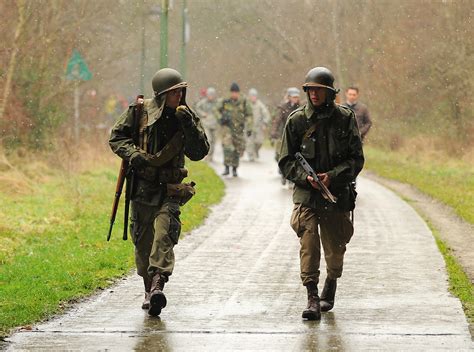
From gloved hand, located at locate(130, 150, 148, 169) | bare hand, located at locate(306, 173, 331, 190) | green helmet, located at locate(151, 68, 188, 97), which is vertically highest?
green helmet, located at locate(151, 68, 188, 97)

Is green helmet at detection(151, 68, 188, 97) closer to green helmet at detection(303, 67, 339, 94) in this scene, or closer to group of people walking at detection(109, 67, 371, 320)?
group of people walking at detection(109, 67, 371, 320)

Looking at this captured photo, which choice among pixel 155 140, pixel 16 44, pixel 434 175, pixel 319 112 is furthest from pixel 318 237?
pixel 434 175

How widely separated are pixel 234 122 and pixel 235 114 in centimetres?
22

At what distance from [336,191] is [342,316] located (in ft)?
3.19

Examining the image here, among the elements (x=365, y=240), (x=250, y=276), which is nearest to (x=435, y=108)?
(x=365, y=240)

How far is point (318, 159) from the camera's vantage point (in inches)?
368

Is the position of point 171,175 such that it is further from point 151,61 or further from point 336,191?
point 151,61

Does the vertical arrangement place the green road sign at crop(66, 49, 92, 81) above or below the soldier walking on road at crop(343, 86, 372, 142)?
above

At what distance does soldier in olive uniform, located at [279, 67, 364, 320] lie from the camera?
927 cm

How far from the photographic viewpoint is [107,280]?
11.2m

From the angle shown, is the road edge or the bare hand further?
the road edge

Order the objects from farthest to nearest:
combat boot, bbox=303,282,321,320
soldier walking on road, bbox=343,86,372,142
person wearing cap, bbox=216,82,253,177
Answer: person wearing cap, bbox=216,82,253,177 → soldier walking on road, bbox=343,86,372,142 → combat boot, bbox=303,282,321,320

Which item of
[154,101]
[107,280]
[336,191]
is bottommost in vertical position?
[107,280]

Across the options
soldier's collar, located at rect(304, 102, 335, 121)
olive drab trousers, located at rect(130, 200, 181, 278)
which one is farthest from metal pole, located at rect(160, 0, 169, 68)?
soldier's collar, located at rect(304, 102, 335, 121)
